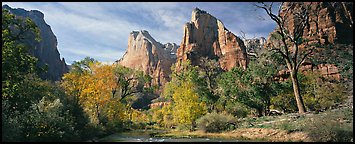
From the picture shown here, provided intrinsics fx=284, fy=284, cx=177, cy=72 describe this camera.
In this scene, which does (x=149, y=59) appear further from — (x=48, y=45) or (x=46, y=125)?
(x=46, y=125)

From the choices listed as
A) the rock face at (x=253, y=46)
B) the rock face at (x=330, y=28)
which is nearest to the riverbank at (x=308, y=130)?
the rock face at (x=253, y=46)

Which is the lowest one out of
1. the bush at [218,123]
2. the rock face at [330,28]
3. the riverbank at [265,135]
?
the riverbank at [265,135]

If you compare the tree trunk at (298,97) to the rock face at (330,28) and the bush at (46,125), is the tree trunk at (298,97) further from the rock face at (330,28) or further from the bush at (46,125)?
the rock face at (330,28)

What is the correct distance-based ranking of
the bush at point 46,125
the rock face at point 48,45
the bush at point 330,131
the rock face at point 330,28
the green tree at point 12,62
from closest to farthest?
the bush at point 330,131, the green tree at point 12,62, the bush at point 46,125, the rock face at point 330,28, the rock face at point 48,45

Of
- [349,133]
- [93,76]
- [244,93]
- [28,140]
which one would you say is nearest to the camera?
[349,133]

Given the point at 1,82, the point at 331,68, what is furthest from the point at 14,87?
the point at 331,68

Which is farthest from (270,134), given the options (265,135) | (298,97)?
(298,97)

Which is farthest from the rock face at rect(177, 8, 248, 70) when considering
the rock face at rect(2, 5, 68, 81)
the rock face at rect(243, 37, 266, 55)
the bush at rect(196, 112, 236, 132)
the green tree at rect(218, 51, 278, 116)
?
the bush at rect(196, 112, 236, 132)

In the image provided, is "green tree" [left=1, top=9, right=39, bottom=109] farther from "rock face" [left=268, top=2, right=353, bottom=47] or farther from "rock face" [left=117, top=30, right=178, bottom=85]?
"rock face" [left=117, top=30, right=178, bottom=85]

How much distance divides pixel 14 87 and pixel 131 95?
111ft

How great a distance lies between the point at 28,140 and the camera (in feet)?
56.9

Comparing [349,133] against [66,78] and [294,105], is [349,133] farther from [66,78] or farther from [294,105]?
[294,105]

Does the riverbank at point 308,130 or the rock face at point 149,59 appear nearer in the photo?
the riverbank at point 308,130

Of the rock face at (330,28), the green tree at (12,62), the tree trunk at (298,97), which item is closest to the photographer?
the green tree at (12,62)
